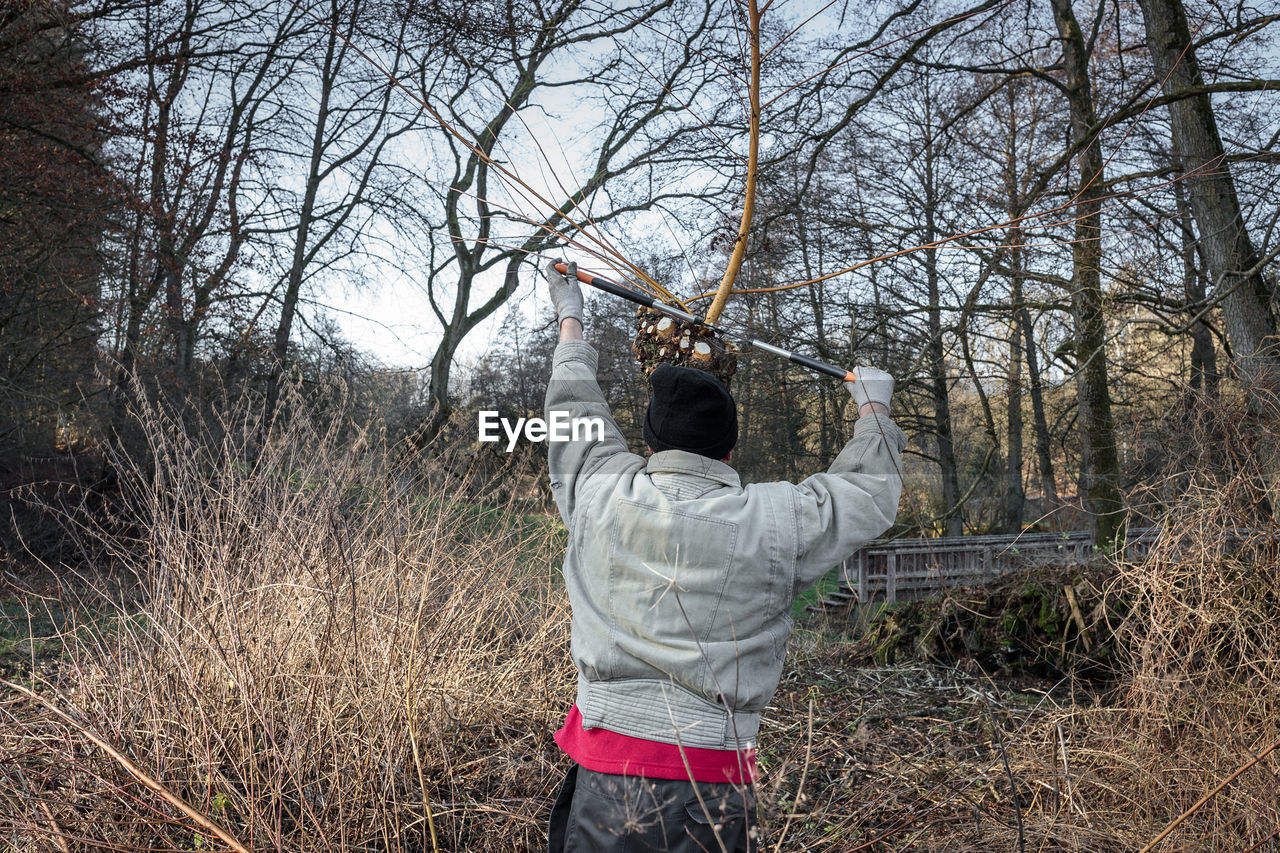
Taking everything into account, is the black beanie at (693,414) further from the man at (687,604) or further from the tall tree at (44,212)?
the tall tree at (44,212)

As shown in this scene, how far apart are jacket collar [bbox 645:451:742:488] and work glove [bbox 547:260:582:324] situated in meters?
0.63

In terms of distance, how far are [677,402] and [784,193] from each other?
7140mm

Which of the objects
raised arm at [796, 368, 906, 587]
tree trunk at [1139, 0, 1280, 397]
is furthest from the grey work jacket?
tree trunk at [1139, 0, 1280, 397]

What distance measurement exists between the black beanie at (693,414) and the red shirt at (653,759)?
702 mm

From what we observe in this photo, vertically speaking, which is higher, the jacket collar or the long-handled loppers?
the long-handled loppers

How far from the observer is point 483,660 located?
14.2 feet

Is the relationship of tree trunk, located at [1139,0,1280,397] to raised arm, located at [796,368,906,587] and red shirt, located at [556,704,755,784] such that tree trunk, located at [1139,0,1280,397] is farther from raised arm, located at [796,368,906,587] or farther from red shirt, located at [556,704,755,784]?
red shirt, located at [556,704,755,784]

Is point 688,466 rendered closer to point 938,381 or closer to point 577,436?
point 577,436

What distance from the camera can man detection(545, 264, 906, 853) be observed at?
187cm

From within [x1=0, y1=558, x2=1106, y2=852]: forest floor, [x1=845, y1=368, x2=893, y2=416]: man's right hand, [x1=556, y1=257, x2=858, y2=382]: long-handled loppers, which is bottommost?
[x1=0, y1=558, x2=1106, y2=852]: forest floor

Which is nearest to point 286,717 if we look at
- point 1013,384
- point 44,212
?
point 1013,384

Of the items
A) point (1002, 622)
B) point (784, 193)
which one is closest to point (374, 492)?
point (1002, 622)

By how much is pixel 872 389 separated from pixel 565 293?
97cm

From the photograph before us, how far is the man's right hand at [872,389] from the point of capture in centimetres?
220
